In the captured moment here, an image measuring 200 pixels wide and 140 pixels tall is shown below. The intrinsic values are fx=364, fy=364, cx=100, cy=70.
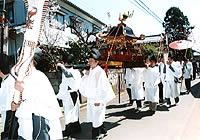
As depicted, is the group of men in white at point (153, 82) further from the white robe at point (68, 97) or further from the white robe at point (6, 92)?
the white robe at point (6, 92)

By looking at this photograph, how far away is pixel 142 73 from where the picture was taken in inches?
506

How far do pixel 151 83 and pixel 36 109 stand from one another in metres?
8.45

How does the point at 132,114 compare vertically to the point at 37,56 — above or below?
below

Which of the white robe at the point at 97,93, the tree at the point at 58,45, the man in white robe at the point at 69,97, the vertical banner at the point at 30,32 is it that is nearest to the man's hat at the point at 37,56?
the vertical banner at the point at 30,32

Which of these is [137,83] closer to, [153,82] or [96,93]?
[153,82]

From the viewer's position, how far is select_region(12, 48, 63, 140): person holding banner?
4.04m

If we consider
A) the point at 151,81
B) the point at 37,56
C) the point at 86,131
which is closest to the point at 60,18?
the point at 151,81

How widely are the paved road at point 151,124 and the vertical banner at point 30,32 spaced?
15.2 ft

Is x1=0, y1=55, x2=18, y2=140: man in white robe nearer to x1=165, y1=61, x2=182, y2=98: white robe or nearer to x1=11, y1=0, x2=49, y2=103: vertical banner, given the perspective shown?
x1=11, y1=0, x2=49, y2=103: vertical banner

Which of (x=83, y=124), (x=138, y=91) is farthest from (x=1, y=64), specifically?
(x=138, y=91)

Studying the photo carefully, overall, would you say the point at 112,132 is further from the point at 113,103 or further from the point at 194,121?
the point at 113,103

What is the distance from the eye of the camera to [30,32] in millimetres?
3828

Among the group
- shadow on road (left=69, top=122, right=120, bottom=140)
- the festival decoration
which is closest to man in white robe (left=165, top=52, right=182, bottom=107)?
shadow on road (left=69, top=122, right=120, bottom=140)

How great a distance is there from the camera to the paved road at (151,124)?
833 centimetres
